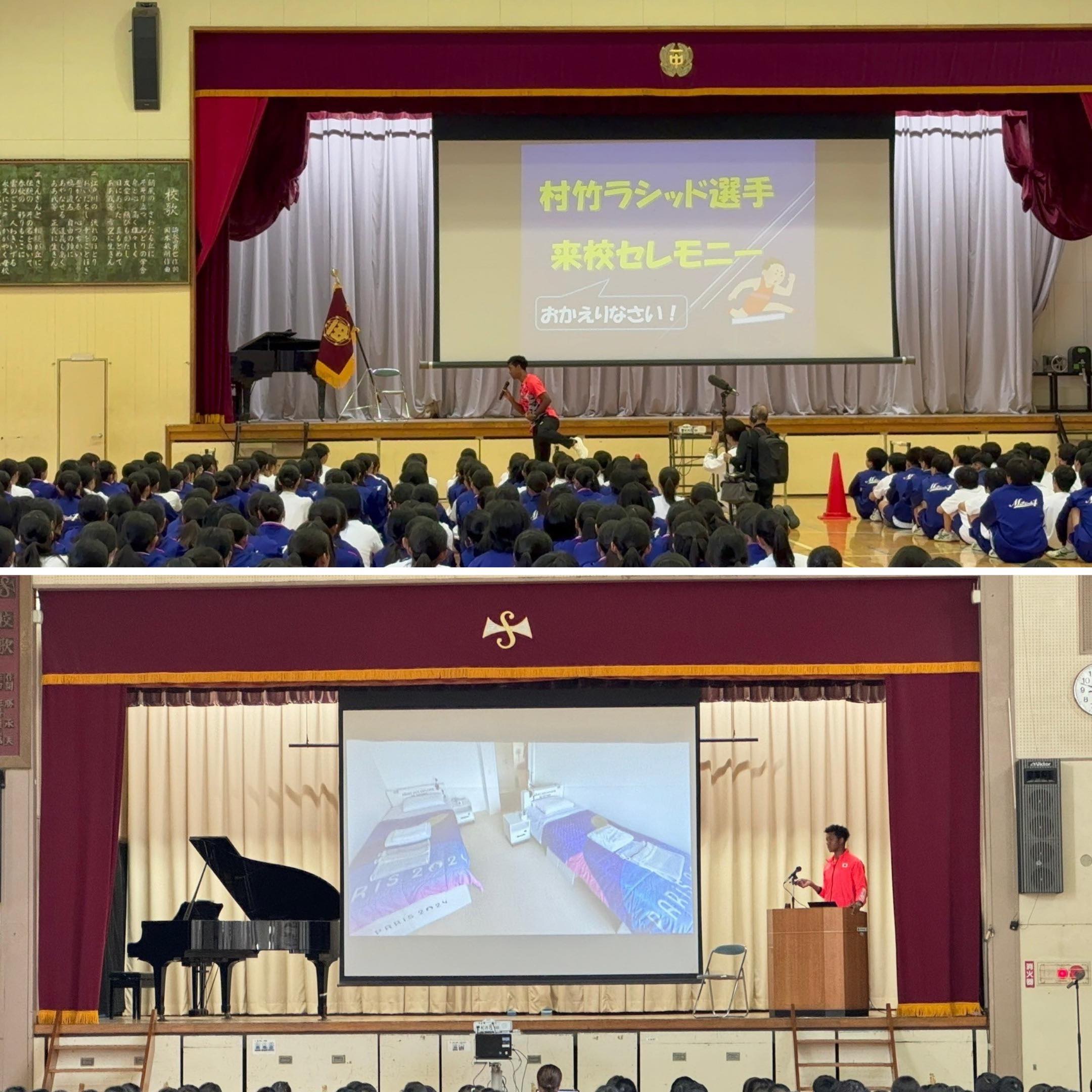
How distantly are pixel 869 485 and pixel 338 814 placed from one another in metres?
6.52

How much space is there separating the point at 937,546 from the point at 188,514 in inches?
214

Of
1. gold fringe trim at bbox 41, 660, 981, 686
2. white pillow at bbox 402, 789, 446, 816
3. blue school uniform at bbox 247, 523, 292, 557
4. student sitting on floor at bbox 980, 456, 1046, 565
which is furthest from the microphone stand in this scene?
blue school uniform at bbox 247, 523, 292, 557

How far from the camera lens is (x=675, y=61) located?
1345 centimetres

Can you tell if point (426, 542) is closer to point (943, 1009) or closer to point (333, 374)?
point (943, 1009)

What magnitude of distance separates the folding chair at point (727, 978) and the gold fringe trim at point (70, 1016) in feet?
8.61

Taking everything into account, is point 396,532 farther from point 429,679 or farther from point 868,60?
point 868,60

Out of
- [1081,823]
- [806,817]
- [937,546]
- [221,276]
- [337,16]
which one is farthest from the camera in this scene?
[221,276]

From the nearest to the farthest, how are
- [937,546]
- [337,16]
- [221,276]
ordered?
[937,546] < [337,16] < [221,276]

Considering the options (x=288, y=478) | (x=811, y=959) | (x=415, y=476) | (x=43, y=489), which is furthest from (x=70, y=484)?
(x=811, y=959)

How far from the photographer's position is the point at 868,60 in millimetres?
13477

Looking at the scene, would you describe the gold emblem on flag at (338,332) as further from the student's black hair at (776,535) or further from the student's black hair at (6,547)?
the student's black hair at (776,535)

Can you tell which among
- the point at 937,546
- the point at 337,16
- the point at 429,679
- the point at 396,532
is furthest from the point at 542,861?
the point at 337,16

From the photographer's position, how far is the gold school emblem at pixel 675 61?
529 inches

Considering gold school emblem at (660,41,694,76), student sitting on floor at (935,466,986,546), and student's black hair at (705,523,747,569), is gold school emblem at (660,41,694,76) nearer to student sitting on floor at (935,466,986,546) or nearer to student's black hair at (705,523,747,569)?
student sitting on floor at (935,466,986,546)
